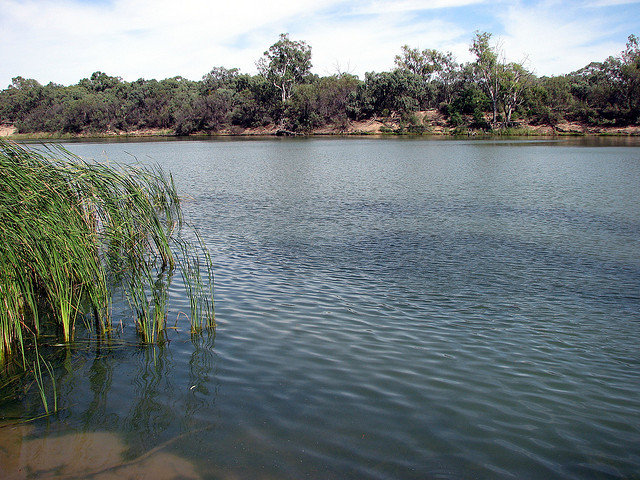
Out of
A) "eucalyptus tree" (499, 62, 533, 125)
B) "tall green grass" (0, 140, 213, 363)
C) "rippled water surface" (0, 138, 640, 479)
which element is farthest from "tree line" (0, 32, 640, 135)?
"tall green grass" (0, 140, 213, 363)

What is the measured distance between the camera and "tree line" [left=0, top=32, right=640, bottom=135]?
66.2 meters

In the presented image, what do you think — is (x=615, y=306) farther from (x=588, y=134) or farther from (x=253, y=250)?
(x=588, y=134)

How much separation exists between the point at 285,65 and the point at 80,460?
8948 centimetres

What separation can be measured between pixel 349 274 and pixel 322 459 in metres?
5.44

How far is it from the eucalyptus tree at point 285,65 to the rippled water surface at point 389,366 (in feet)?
253

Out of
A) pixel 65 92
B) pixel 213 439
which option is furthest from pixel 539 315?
pixel 65 92

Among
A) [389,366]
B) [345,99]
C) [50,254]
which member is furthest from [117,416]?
[345,99]

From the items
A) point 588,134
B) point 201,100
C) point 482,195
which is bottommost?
point 482,195

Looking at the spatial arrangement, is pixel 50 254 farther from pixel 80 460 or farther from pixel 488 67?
pixel 488 67

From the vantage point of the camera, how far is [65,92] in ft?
337

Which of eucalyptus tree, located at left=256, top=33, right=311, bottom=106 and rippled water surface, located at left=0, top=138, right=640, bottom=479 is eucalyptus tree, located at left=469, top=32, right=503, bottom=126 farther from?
rippled water surface, located at left=0, top=138, right=640, bottom=479

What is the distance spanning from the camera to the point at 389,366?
580 cm

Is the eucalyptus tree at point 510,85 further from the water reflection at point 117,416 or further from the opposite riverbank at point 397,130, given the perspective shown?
the water reflection at point 117,416

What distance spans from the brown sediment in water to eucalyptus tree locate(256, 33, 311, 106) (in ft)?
272
